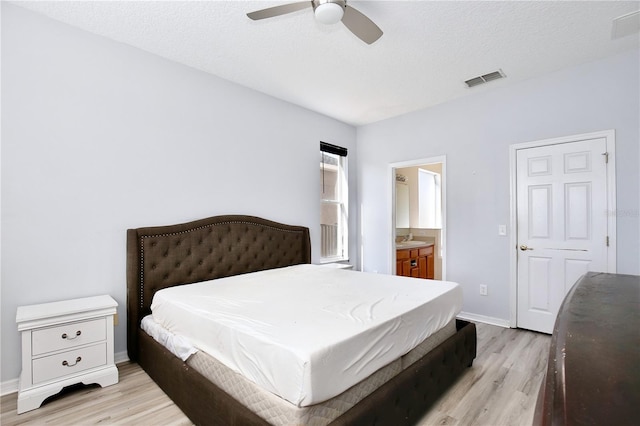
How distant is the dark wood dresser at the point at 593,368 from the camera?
0.40 metres

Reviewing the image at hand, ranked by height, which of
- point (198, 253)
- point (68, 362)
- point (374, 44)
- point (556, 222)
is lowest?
point (68, 362)

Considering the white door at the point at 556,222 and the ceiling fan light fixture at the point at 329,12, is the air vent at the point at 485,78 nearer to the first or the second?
the white door at the point at 556,222

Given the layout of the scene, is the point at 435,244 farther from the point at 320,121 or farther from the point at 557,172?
the point at 320,121

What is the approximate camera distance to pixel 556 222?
127 inches

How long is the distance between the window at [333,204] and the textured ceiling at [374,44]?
49.4 inches

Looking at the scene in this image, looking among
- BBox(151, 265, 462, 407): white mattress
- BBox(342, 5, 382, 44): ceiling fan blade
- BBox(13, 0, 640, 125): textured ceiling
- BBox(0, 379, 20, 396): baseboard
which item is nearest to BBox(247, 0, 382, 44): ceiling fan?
BBox(342, 5, 382, 44): ceiling fan blade

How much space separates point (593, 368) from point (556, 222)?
3.37m

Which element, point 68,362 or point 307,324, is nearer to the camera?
point 307,324

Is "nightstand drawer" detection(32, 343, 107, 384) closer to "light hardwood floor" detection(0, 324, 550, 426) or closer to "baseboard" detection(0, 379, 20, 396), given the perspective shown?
"light hardwood floor" detection(0, 324, 550, 426)

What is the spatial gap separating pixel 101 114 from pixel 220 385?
2.34 meters

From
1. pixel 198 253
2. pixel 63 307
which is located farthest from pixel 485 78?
pixel 63 307

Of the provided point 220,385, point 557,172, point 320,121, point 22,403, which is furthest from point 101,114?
point 557,172

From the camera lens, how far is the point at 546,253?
3287 mm

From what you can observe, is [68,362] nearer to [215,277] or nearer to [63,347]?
[63,347]
